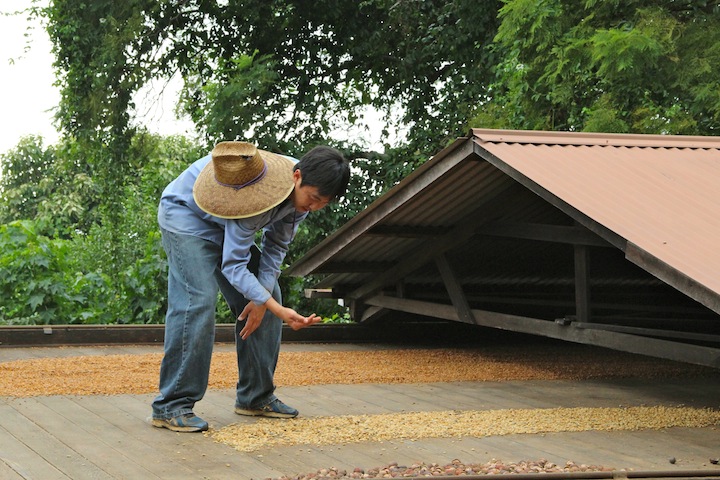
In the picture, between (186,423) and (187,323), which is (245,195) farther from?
(186,423)

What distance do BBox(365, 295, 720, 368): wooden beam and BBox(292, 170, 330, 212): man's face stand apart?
83.4 inches

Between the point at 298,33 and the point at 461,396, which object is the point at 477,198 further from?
the point at 298,33

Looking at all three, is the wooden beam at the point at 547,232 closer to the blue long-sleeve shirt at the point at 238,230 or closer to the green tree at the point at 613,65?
the blue long-sleeve shirt at the point at 238,230

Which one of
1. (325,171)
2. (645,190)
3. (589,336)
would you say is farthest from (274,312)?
(645,190)

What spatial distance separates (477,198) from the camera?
6.88m

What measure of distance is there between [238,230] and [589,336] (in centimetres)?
249

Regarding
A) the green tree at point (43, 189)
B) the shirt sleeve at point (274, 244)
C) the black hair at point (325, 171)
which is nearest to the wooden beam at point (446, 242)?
the shirt sleeve at point (274, 244)

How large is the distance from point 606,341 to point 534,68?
7.12 metres

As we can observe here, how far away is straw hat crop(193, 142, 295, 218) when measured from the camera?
14.6 feet

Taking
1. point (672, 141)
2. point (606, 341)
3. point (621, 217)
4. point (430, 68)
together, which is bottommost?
point (606, 341)

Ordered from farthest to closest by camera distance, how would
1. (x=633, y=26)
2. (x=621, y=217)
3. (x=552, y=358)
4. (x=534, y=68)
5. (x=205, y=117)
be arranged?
(x=205, y=117) < (x=534, y=68) < (x=633, y=26) < (x=552, y=358) < (x=621, y=217)

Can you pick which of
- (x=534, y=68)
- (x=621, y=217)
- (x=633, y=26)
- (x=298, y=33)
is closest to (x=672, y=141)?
(x=621, y=217)

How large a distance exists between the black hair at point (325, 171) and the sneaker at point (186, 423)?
3.81 feet

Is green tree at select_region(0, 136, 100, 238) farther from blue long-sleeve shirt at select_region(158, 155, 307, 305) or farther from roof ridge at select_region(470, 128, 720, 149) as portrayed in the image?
blue long-sleeve shirt at select_region(158, 155, 307, 305)
